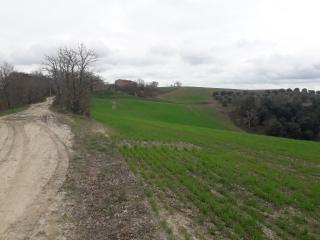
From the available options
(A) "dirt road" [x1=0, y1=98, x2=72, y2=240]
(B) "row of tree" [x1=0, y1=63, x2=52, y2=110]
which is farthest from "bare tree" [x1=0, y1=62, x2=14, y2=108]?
(A) "dirt road" [x1=0, y1=98, x2=72, y2=240]

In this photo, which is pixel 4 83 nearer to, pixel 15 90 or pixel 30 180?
pixel 15 90

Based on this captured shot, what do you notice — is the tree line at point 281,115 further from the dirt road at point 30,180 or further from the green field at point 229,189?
the dirt road at point 30,180

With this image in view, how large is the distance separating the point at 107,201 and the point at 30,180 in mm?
3792

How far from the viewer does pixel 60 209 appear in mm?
9047

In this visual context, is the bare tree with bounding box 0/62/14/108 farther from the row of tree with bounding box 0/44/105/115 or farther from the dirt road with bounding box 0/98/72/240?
the dirt road with bounding box 0/98/72/240

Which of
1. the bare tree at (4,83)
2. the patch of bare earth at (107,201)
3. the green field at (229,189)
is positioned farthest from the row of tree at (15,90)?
the patch of bare earth at (107,201)

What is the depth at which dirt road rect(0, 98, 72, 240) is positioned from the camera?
25.6 ft

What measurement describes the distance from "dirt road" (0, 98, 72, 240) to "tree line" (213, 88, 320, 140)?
4748cm

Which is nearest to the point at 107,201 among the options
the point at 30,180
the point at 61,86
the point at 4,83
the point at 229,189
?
the point at 30,180

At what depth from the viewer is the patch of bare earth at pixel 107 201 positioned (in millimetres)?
7715

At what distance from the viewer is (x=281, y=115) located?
65.4 metres

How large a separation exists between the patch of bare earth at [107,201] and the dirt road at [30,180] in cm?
62

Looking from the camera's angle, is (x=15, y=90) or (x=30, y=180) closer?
(x=30, y=180)

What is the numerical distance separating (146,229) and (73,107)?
35.1 metres
